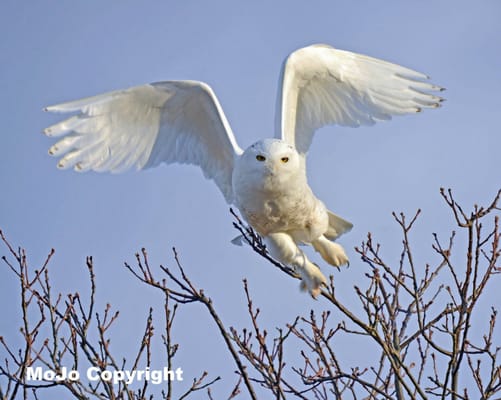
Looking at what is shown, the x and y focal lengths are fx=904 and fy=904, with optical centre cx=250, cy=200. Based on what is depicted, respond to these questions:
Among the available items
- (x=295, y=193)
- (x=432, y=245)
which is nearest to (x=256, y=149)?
(x=295, y=193)

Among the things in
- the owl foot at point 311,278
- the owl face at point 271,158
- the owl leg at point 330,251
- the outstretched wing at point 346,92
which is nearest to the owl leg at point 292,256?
the owl foot at point 311,278

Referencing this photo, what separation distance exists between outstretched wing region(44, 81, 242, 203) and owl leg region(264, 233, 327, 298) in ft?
2.24

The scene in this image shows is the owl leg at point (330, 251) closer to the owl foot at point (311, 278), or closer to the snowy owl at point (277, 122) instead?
the snowy owl at point (277, 122)

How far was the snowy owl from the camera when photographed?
5.55 metres

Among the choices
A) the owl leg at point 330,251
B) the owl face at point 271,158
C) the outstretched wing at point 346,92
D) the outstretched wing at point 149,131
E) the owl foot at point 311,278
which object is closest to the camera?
the owl face at point 271,158

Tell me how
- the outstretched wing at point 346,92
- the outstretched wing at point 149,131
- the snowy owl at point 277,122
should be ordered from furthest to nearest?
the outstretched wing at point 346,92 → the outstretched wing at point 149,131 → the snowy owl at point 277,122

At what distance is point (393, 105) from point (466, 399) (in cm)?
268

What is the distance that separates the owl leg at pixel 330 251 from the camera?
5766 millimetres

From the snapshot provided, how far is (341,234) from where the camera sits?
6.02m

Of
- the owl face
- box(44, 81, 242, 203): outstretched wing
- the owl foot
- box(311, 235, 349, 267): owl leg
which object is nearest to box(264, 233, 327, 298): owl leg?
the owl foot

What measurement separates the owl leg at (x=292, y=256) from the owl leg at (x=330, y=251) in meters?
0.31

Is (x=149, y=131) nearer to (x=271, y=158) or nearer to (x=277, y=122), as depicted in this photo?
(x=277, y=122)

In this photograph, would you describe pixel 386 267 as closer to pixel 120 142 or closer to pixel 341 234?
pixel 341 234

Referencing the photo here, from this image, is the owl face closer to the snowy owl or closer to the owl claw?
the snowy owl
